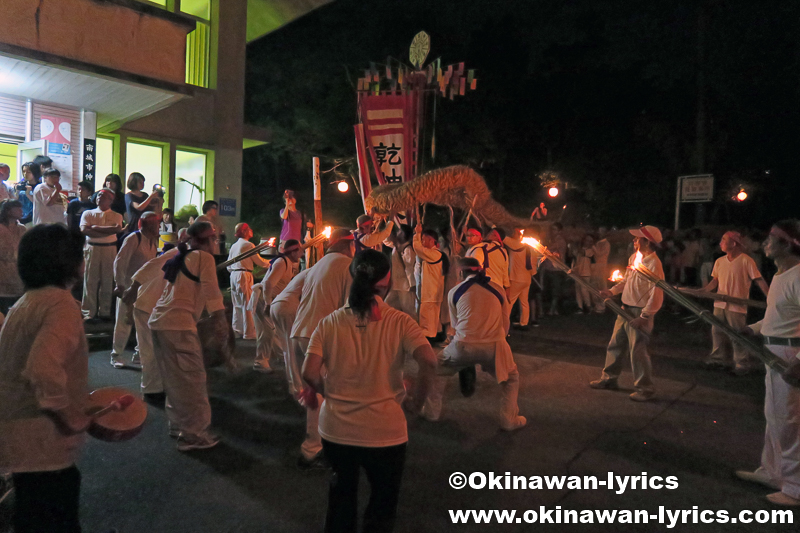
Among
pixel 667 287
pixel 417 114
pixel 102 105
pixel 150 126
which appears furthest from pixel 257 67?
pixel 667 287

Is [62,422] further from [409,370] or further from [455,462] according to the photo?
[409,370]

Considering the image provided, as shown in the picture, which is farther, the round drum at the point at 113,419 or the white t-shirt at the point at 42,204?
the white t-shirt at the point at 42,204

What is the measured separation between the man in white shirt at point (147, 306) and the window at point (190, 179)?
9144 millimetres

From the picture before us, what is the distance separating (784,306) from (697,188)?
9847 mm

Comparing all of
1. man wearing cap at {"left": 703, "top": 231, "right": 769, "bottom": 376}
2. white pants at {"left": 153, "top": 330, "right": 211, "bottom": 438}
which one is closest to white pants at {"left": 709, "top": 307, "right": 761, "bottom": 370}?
man wearing cap at {"left": 703, "top": 231, "right": 769, "bottom": 376}

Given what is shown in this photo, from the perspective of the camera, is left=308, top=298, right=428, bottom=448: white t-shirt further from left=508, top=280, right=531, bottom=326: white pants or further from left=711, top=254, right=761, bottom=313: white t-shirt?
left=508, top=280, right=531, bottom=326: white pants

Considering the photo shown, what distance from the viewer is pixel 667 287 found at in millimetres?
5172

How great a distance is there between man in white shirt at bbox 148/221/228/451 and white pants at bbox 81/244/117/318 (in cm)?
456

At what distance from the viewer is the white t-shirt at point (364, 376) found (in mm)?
2783

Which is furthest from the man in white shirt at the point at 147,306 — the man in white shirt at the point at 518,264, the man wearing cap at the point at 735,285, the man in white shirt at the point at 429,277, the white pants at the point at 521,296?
the man wearing cap at the point at 735,285

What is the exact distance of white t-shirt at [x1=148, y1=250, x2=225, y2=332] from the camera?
484 cm

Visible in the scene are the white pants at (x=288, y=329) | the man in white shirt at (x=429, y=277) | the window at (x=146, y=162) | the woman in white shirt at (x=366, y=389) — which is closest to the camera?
the woman in white shirt at (x=366, y=389)

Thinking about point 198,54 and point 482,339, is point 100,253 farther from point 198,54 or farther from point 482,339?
point 198,54

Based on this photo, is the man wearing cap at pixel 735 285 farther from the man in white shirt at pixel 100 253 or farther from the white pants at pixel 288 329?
the man in white shirt at pixel 100 253
